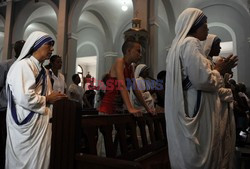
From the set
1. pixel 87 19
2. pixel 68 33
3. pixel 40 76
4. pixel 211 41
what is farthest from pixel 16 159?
pixel 87 19

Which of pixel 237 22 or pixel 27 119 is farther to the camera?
pixel 237 22

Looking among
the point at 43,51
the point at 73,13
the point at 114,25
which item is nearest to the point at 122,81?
the point at 43,51

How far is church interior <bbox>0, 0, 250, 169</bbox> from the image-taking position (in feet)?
23.9

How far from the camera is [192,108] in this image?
1.94m

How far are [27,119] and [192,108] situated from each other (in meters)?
1.46

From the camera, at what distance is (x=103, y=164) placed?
1.16 m

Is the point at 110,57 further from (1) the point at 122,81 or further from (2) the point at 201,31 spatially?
(2) the point at 201,31

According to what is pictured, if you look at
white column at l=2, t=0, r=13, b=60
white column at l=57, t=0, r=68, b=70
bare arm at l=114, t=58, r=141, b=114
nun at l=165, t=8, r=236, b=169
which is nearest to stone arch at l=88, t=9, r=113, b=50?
white column at l=57, t=0, r=68, b=70

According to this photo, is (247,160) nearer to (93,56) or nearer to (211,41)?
(211,41)

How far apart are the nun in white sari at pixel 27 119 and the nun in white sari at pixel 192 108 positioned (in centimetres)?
112

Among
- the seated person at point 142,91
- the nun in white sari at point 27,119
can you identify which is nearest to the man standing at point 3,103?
the nun in white sari at point 27,119

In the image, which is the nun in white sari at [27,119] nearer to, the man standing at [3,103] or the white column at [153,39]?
the man standing at [3,103]

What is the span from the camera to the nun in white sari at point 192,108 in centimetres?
187

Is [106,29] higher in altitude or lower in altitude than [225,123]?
higher
